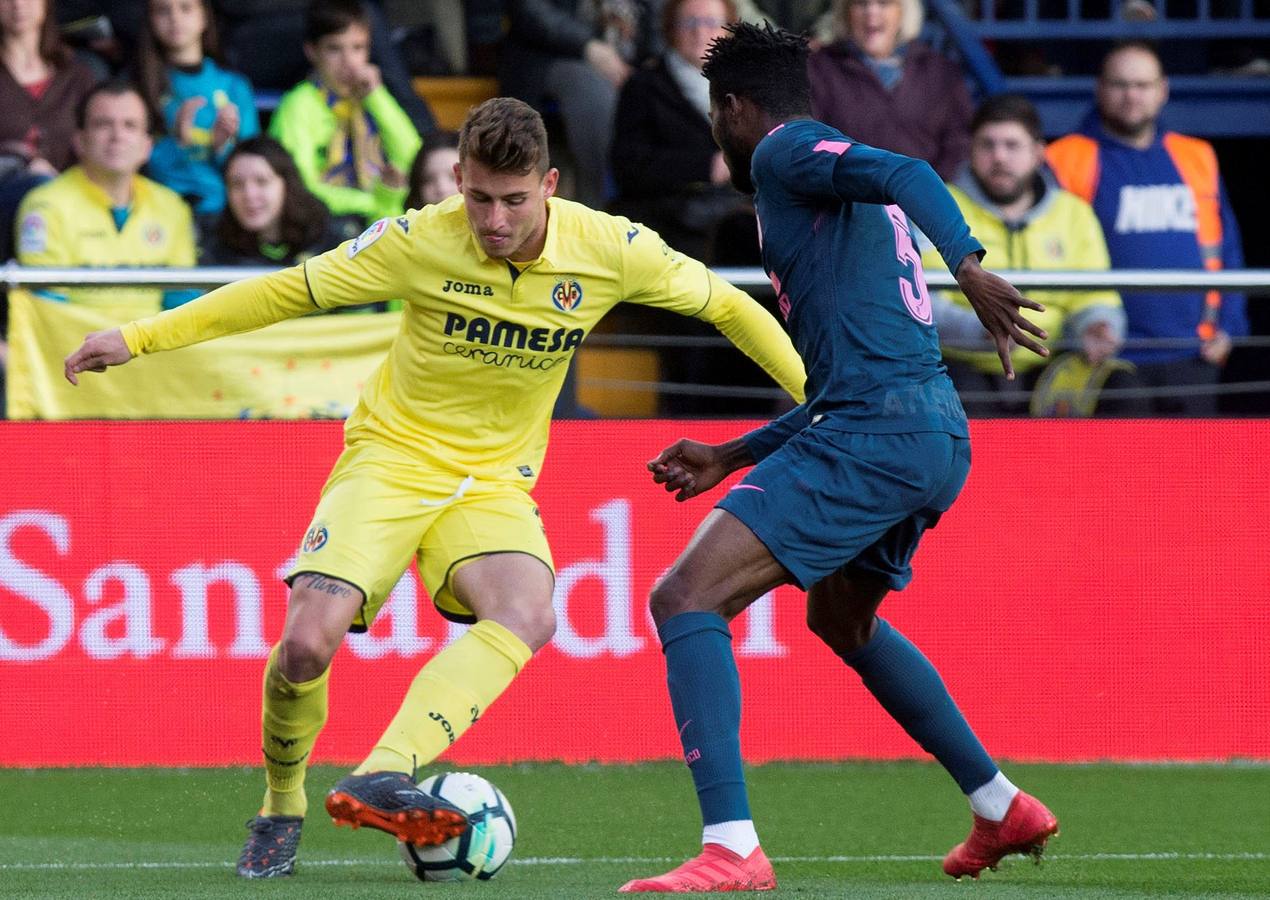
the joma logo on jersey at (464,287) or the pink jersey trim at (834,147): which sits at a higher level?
the pink jersey trim at (834,147)

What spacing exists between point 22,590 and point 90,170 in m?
2.14

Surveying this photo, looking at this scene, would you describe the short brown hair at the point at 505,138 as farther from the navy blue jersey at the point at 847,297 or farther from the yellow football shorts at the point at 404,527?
the yellow football shorts at the point at 404,527

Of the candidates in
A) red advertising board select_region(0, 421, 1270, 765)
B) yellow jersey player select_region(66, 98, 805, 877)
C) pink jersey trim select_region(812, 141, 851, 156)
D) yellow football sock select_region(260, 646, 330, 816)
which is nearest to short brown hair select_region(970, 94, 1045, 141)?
red advertising board select_region(0, 421, 1270, 765)

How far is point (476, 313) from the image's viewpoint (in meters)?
5.53

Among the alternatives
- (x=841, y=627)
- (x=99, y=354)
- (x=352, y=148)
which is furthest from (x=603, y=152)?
(x=99, y=354)

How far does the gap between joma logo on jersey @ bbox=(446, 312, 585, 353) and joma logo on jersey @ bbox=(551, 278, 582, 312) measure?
63 mm

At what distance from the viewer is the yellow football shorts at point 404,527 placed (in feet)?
18.1

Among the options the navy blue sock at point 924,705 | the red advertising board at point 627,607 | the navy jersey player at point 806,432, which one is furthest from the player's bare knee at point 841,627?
the red advertising board at point 627,607

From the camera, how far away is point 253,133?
9.93 metres

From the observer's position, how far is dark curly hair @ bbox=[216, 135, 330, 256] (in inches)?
344

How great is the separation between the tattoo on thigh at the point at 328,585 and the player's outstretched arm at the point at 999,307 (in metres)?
1.84

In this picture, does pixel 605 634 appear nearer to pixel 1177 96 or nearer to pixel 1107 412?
pixel 1107 412

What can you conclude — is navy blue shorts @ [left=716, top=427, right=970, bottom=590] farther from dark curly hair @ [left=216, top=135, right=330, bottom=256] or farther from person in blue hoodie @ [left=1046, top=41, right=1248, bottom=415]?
person in blue hoodie @ [left=1046, top=41, right=1248, bottom=415]

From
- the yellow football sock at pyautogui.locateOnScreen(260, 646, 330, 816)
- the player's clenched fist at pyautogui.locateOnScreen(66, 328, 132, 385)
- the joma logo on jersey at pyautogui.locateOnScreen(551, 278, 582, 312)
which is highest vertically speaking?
the joma logo on jersey at pyautogui.locateOnScreen(551, 278, 582, 312)
